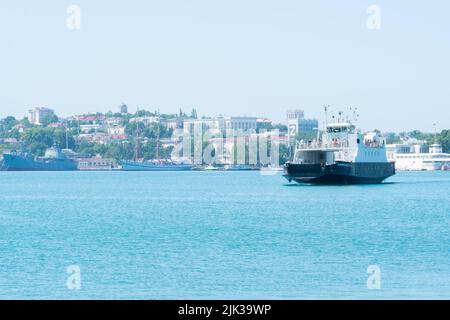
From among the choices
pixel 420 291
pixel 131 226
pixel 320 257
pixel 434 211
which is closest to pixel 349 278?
pixel 420 291

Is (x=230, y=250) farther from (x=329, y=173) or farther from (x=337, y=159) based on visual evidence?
(x=337, y=159)

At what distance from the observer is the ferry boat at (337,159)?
74.2 metres

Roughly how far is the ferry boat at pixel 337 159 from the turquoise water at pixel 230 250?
14333mm

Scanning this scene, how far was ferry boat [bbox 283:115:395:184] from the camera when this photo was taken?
7419 cm

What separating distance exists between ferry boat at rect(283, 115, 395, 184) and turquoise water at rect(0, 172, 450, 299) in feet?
47.0

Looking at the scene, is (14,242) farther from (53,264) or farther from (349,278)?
(349,278)

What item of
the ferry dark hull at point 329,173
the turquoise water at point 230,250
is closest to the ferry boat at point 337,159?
the ferry dark hull at point 329,173

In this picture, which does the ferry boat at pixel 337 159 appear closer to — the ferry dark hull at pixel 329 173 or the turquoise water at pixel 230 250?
the ferry dark hull at pixel 329 173

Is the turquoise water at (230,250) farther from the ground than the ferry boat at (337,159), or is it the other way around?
the ferry boat at (337,159)

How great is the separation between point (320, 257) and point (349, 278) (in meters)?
4.84

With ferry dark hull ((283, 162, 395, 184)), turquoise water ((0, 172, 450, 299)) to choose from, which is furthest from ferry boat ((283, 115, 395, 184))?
Result: turquoise water ((0, 172, 450, 299))

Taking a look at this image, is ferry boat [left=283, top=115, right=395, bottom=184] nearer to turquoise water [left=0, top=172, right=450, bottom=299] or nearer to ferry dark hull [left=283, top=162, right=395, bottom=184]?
ferry dark hull [left=283, top=162, right=395, bottom=184]

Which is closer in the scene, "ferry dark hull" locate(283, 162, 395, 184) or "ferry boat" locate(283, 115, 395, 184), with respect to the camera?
"ferry dark hull" locate(283, 162, 395, 184)

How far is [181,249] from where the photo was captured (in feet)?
111
